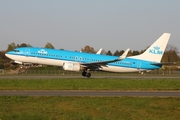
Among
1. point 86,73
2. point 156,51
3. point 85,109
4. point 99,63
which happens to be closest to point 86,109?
point 85,109

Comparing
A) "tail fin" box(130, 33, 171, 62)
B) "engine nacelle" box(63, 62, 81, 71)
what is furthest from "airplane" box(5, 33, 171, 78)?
"tail fin" box(130, 33, 171, 62)

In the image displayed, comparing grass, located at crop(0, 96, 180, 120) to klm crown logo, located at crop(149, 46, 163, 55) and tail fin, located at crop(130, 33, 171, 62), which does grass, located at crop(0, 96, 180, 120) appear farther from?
klm crown logo, located at crop(149, 46, 163, 55)

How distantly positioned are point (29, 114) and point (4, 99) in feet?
18.0

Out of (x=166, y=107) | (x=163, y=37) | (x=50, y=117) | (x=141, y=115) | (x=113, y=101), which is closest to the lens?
(x=50, y=117)

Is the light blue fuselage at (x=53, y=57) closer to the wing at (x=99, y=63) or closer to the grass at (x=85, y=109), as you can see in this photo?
the wing at (x=99, y=63)

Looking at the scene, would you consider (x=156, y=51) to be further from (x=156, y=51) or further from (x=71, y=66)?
(x=71, y=66)

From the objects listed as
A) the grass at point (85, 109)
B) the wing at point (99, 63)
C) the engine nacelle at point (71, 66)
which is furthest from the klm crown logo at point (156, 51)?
the grass at point (85, 109)

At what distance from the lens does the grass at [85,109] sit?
1307 centimetres

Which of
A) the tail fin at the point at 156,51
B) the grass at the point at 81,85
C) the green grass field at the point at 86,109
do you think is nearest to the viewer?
the green grass field at the point at 86,109

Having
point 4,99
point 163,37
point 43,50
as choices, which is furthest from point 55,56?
point 4,99

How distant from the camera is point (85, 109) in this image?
598 inches

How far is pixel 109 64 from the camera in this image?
43.6m

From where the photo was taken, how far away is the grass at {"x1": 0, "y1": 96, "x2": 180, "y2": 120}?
13069mm

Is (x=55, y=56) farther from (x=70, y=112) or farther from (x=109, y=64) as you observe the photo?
(x=70, y=112)
